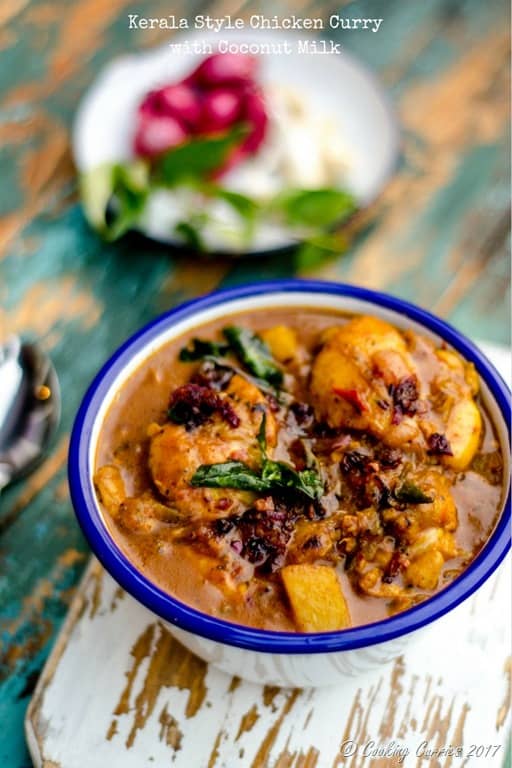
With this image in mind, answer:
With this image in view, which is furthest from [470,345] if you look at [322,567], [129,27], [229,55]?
[129,27]

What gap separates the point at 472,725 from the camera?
8.05ft

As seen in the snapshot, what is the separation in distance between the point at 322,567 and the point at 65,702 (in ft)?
2.77

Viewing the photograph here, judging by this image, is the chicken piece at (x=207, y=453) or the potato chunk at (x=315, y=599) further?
the chicken piece at (x=207, y=453)

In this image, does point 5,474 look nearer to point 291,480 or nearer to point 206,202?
point 291,480

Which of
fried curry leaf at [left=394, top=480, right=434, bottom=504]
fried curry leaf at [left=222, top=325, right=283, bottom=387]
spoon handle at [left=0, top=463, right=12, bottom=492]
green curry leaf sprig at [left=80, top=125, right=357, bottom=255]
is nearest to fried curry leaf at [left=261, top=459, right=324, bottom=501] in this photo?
fried curry leaf at [left=394, top=480, right=434, bottom=504]

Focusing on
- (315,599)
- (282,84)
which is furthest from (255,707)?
(282,84)

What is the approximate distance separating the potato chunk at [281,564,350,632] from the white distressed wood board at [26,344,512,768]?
0.32 metres

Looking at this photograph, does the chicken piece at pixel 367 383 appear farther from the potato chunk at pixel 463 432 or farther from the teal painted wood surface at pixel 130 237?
the teal painted wood surface at pixel 130 237

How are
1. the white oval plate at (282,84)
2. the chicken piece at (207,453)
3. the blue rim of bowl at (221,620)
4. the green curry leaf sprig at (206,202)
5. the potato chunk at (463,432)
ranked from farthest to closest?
1. the white oval plate at (282,84)
2. the green curry leaf sprig at (206,202)
3. the potato chunk at (463,432)
4. the chicken piece at (207,453)
5. the blue rim of bowl at (221,620)

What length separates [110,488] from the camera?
2344 millimetres

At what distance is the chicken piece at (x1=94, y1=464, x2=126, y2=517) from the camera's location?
91.5 inches

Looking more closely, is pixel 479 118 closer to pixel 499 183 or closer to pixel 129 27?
pixel 499 183

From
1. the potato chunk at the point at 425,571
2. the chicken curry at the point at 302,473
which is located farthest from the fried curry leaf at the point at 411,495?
the potato chunk at the point at 425,571

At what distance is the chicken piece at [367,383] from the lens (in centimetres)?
239
